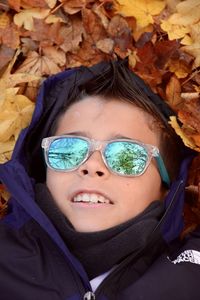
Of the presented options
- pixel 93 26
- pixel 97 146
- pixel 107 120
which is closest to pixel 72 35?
pixel 93 26

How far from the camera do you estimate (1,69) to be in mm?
2475

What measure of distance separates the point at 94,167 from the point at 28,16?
86 cm

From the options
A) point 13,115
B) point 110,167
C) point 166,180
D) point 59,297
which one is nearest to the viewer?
point 59,297

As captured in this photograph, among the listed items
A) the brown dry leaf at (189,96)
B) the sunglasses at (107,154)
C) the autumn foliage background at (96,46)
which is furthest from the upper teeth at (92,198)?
the brown dry leaf at (189,96)

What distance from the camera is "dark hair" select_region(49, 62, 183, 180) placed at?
2.20 m

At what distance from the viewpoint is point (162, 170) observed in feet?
7.13

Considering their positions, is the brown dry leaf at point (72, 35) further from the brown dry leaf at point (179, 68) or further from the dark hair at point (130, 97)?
the brown dry leaf at point (179, 68)

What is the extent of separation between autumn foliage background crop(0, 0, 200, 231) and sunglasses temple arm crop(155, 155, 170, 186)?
0.14m

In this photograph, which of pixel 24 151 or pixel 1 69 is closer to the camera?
pixel 24 151

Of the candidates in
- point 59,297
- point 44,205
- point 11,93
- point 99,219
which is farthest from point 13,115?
point 59,297

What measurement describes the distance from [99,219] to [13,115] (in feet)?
2.23

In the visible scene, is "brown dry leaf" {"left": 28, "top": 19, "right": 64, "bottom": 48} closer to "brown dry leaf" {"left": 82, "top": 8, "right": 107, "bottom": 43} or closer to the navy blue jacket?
"brown dry leaf" {"left": 82, "top": 8, "right": 107, "bottom": 43}

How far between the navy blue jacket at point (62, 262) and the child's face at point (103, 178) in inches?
3.8

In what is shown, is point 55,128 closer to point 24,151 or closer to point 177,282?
point 24,151
